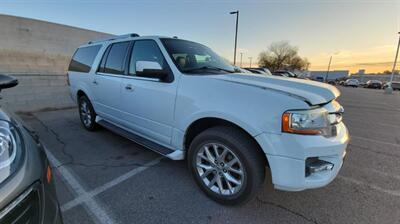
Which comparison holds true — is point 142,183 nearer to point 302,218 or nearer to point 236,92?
point 236,92

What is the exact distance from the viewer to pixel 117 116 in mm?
3756

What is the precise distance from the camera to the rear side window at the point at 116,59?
3587 millimetres

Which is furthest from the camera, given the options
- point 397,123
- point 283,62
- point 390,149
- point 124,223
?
point 283,62

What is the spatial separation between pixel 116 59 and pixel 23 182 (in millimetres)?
2922

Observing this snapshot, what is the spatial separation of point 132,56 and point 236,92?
202cm

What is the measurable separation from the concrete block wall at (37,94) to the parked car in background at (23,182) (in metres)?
6.55

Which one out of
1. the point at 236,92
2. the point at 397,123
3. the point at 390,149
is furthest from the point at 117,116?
the point at 397,123

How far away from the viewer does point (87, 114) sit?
479 centimetres

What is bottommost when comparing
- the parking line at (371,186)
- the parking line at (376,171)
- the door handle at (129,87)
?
the parking line at (371,186)

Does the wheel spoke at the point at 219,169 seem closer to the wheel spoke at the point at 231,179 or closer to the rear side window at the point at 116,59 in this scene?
the wheel spoke at the point at 231,179

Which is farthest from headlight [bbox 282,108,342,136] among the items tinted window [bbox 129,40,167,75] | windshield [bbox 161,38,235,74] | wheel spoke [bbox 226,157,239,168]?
tinted window [bbox 129,40,167,75]

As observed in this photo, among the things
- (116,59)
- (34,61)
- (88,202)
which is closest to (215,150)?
(88,202)

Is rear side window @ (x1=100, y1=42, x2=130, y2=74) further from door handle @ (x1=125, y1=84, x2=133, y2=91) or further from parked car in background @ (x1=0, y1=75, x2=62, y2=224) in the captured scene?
parked car in background @ (x1=0, y1=75, x2=62, y2=224)

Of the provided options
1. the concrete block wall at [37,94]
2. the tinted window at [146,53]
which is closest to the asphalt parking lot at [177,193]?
the tinted window at [146,53]
